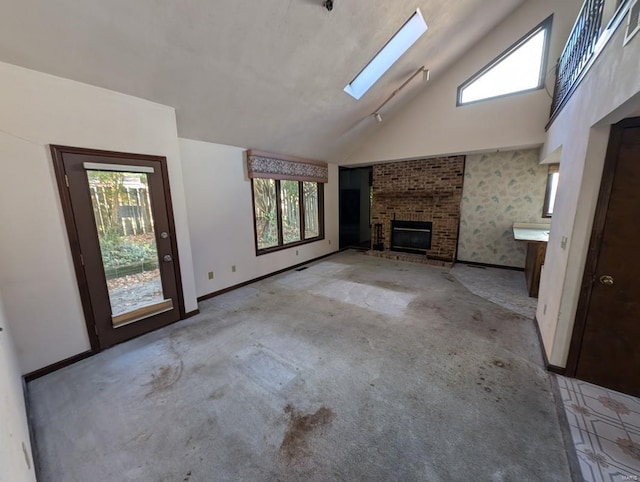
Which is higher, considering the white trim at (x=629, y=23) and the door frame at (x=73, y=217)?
the white trim at (x=629, y=23)

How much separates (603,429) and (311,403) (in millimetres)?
1936

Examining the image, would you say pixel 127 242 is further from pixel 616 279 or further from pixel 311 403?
pixel 616 279

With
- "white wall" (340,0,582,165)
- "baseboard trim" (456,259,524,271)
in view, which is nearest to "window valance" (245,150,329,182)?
"white wall" (340,0,582,165)

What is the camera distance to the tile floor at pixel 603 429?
139 cm

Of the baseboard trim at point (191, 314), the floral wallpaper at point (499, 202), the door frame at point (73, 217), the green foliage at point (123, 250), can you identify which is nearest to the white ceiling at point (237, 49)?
the door frame at point (73, 217)

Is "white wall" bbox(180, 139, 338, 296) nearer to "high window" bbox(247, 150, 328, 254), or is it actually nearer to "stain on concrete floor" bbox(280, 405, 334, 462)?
"high window" bbox(247, 150, 328, 254)

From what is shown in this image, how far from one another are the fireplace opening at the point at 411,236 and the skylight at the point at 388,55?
10.9 feet

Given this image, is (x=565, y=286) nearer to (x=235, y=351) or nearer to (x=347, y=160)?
(x=235, y=351)

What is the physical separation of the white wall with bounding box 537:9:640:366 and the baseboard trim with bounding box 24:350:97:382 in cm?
432

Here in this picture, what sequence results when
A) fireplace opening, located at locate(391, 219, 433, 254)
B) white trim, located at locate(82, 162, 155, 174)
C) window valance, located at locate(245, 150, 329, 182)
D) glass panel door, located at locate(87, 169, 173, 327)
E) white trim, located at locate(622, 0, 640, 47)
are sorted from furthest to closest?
fireplace opening, located at locate(391, 219, 433, 254) < window valance, located at locate(245, 150, 329, 182) < glass panel door, located at locate(87, 169, 173, 327) < white trim, located at locate(82, 162, 155, 174) < white trim, located at locate(622, 0, 640, 47)

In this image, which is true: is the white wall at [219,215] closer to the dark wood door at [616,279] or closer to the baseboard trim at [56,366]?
the baseboard trim at [56,366]

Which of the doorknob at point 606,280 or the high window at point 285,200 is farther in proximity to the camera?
the high window at point 285,200

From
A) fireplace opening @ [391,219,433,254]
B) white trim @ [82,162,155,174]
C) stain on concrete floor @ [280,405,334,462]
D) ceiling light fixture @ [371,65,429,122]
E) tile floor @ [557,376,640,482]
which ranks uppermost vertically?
ceiling light fixture @ [371,65,429,122]

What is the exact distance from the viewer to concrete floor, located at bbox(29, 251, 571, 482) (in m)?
1.44
